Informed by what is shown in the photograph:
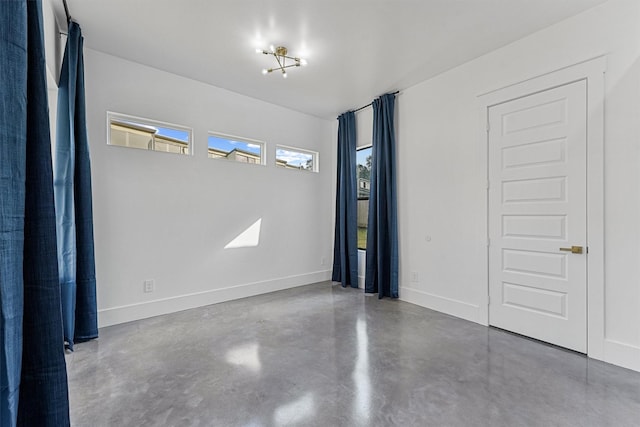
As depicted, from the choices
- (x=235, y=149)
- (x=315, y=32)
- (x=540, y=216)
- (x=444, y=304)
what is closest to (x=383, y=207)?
(x=444, y=304)

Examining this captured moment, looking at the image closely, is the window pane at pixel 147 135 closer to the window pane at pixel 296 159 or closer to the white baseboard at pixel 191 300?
the window pane at pixel 296 159

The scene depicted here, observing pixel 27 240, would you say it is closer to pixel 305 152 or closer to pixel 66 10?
pixel 66 10

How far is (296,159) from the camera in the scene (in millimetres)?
5184

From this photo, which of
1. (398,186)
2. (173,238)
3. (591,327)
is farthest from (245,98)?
(591,327)

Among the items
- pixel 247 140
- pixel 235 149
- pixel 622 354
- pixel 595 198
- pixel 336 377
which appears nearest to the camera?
pixel 336 377

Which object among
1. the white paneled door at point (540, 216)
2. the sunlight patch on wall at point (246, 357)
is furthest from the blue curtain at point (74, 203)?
the white paneled door at point (540, 216)

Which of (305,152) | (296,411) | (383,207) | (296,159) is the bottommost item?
(296,411)

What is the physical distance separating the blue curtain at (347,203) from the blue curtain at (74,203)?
11.3 feet

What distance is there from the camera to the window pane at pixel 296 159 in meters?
4.92

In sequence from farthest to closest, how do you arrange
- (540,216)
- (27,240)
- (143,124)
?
1. (143,124)
2. (540,216)
3. (27,240)

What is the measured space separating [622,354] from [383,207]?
9.19 ft

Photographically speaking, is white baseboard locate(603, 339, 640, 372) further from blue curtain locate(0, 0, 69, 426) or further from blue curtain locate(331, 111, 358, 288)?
blue curtain locate(0, 0, 69, 426)

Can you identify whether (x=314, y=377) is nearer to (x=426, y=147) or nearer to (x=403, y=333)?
(x=403, y=333)

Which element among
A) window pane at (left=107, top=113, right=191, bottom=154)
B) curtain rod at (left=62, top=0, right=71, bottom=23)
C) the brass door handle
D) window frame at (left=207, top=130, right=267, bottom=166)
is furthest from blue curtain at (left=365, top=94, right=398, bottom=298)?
curtain rod at (left=62, top=0, right=71, bottom=23)
